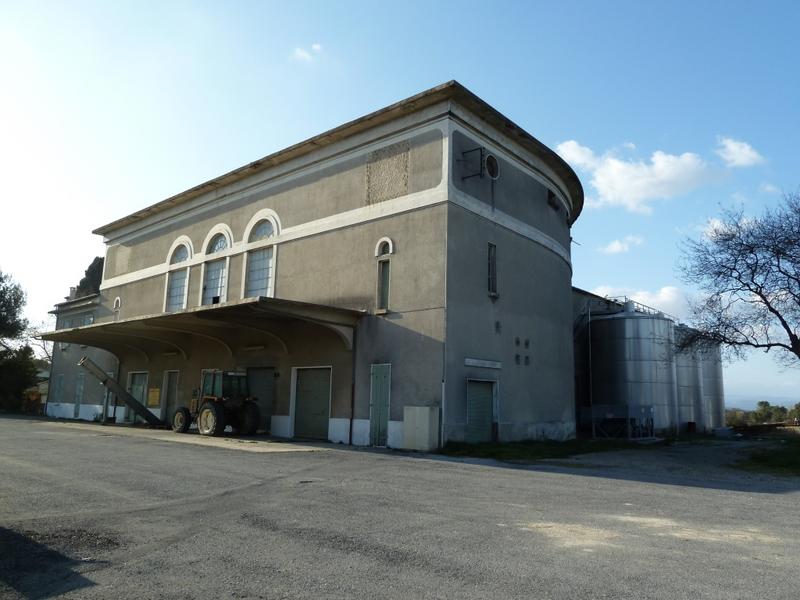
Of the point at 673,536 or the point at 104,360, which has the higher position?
the point at 104,360

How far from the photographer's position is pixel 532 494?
31.7 feet

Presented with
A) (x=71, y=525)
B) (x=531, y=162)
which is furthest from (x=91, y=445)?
(x=531, y=162)

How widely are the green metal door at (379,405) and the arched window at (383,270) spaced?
2050 mm

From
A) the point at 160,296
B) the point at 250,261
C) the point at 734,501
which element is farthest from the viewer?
the point at 160,296

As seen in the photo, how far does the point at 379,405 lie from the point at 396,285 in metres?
3.74

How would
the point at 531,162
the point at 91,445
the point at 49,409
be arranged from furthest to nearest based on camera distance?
1. the point at 49,409
2. the point at 531,162
3. the point at 91,445

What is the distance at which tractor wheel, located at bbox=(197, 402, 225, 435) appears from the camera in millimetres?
20172

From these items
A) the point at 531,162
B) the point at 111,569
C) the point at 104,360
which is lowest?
the point at 111,569

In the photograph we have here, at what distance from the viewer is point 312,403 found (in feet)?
68.0

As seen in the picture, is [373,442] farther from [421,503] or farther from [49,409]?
[49,409]

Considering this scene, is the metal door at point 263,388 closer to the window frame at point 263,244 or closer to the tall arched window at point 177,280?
the window frame at point 263,244

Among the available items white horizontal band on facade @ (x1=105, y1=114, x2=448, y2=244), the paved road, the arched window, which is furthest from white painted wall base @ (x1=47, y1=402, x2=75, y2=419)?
the paved road

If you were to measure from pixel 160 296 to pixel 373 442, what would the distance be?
1648 cm

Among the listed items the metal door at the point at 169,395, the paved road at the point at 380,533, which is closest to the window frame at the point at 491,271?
the paved road at the point at 380,533
